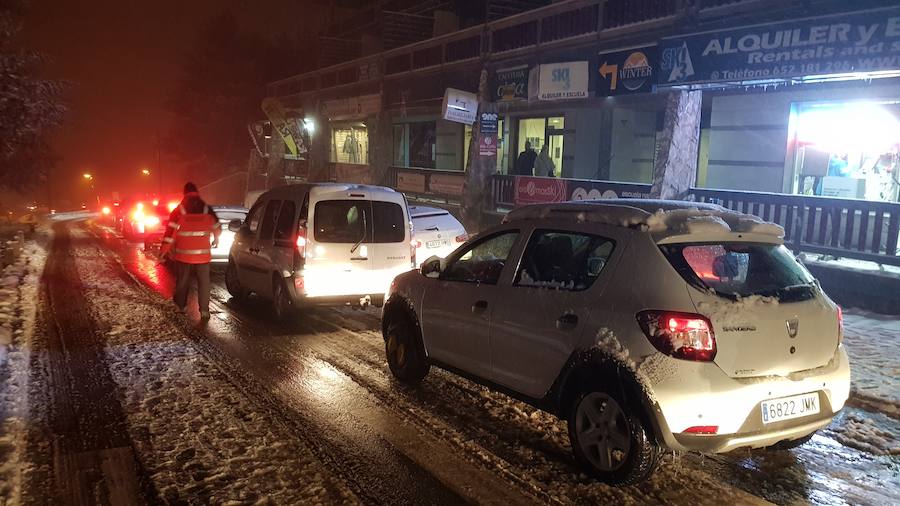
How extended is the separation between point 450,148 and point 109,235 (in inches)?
486

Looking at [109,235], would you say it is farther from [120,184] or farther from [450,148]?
[120,184]

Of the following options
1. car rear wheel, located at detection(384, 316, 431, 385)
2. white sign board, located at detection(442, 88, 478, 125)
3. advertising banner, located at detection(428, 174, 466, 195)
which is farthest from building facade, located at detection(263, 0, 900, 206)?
car rear wheel, located at detection(384, 316, 431, 385)

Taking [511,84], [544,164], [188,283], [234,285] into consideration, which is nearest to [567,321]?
[188,283]

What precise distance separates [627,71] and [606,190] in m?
2.44

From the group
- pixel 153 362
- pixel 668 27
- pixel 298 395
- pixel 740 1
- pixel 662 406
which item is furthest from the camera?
pixel 668 27

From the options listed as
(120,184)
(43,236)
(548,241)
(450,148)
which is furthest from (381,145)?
(120,184)

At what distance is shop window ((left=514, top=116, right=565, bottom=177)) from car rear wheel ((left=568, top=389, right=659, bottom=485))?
13605mm

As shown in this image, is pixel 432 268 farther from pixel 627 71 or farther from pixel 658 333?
pixel 627 71

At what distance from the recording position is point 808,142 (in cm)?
1235

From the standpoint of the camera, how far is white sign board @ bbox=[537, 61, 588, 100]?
606 inches

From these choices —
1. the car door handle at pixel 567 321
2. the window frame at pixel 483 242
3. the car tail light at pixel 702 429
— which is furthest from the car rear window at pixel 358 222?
the car tail light at pixel 702 429

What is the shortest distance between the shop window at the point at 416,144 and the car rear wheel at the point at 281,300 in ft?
55.7

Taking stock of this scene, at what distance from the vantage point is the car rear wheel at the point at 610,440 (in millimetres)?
4176

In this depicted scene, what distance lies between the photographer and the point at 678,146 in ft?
42.0
